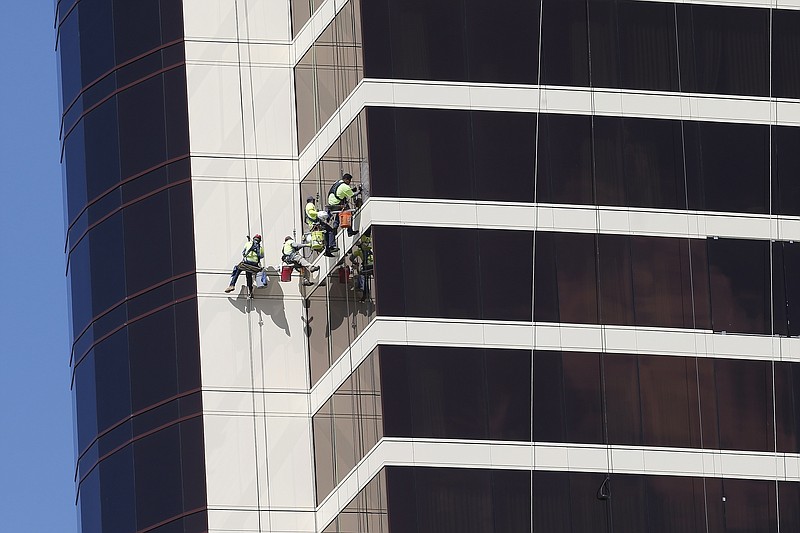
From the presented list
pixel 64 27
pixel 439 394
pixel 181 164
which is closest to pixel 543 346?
pixel 439 394

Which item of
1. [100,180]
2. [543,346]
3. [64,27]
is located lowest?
[543,346]

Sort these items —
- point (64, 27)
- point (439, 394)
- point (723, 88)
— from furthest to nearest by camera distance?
point (64, 27), point (723, 88), point (439, 394)

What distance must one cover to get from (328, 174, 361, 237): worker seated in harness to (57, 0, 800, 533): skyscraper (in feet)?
1.43

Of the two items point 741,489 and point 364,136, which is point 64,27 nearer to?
point 364,136

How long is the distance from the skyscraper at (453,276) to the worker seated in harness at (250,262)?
68cm

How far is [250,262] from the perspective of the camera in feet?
235

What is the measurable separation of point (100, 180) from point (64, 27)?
638 centimetres

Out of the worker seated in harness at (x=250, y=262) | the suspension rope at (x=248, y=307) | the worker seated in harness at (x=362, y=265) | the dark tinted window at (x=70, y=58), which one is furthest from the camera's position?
the dark tinted window at (x=70, y=58)

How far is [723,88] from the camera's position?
7031 centimetres

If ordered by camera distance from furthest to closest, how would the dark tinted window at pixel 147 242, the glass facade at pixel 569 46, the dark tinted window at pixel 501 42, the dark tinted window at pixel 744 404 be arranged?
the dark tinted window at pixel 147 242 → the dark tinted window at pixel 501 42 → the glass facade at pixel 569 46 → the dark tinted window at pixel 744 404

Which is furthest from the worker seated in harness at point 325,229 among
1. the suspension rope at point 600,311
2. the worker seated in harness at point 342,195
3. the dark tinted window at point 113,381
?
the suspension rope at point 600,311

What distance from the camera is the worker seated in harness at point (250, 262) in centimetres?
7125

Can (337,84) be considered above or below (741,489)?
above

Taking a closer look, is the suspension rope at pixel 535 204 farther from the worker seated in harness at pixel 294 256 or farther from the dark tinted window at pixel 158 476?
the dark tinted window at pixel 158 476
